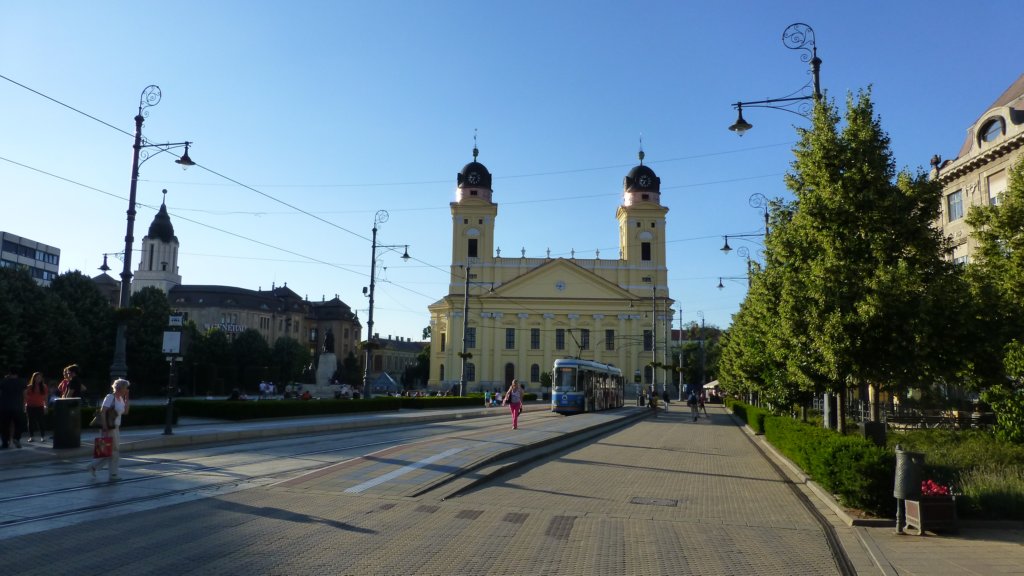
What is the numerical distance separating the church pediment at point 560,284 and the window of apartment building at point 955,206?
55.2 metres

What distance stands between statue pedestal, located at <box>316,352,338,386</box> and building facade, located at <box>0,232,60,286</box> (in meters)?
52.9

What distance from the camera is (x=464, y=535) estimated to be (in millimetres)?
8594

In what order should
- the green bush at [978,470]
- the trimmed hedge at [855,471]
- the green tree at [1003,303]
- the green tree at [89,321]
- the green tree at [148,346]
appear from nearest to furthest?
the green bush at [978,470] → the trimmed hedge at [855,471] → the green tree at [1003,303] → the green tree at [89,321] → the green tree at [148,346]

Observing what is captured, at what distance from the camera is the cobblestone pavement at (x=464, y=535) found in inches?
279

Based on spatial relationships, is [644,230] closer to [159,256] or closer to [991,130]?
[991,130]

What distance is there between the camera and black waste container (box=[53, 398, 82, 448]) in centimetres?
1487

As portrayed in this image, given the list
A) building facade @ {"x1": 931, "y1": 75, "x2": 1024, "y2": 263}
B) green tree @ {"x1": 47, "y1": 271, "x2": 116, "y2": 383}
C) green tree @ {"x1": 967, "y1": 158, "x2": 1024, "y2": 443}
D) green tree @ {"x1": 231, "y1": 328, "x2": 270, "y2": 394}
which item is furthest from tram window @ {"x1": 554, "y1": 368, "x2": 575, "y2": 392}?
green tree @ {"x1": 231, "y1": 328, "x2": 270, "y2": 394}

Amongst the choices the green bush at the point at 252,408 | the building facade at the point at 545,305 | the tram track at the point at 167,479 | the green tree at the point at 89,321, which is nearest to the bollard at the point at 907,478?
the tram track at the point at 167,479

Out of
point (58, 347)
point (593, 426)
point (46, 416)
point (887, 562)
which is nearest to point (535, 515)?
point (887, 562)

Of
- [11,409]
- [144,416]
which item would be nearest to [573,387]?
[144,416]

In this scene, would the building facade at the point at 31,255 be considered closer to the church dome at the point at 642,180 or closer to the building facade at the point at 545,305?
the building facade at the point at 545,305

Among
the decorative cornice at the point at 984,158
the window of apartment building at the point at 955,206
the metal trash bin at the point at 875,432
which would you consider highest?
the decorative cornice at the point at 984,158

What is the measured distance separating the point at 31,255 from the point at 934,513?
110592 mm

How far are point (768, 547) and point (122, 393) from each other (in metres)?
10.3
